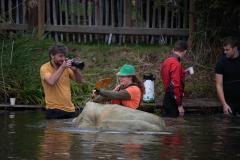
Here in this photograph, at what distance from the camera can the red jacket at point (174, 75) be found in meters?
14.2

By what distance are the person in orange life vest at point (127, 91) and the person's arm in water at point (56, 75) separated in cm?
69

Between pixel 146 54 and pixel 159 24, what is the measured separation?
6.06 feet

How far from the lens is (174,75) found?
14.2 metres

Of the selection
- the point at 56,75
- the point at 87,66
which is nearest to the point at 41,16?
the point at 87,66

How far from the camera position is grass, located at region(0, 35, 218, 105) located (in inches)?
672

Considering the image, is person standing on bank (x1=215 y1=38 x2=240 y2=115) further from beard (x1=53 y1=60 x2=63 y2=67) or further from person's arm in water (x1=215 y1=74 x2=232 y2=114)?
beard (x1=53 y1=60 x2=63 y2=67)

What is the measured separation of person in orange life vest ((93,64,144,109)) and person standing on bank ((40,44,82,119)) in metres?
0.76

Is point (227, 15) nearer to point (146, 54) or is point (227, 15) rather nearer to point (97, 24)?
point (146, 54)

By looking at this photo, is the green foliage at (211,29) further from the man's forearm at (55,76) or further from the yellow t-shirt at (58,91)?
the man's forearm at (55,76)

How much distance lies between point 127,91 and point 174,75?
7.63 ft

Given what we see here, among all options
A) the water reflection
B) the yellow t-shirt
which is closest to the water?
the water reflection

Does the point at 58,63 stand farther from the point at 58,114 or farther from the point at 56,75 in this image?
the point at 58,114

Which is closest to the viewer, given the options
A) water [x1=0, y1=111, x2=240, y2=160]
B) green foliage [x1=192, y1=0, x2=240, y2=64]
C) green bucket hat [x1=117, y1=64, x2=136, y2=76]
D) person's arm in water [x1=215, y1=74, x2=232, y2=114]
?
water [x1=0, y1=111, x2=240, y2=160]

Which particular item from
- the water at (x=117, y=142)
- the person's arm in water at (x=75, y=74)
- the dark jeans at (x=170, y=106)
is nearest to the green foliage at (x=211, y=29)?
the dark jeans at (x=170, y=106)
